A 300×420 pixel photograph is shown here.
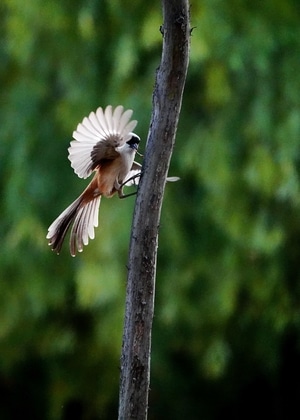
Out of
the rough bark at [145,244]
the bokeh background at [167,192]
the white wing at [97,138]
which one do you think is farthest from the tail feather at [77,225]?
the bokeh background at [167,192]

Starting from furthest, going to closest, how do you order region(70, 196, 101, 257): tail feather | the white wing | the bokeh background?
1. the bokeh background
2. region(70, 196, 101, 257): tail feather
3. the white wing

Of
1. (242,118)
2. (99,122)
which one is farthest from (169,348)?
(99,122)

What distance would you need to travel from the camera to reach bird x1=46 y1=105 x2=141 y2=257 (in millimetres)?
3551

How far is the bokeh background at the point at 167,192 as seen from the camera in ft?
21.3

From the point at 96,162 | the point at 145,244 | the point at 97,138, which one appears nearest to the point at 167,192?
the point at 96,162

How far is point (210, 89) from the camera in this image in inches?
257

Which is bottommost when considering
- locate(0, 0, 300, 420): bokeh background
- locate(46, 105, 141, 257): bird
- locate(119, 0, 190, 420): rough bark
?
locate(119, 0, 190, 420): rough bark

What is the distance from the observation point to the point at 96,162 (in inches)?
150

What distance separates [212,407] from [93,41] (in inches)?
117

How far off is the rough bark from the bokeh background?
3126mm

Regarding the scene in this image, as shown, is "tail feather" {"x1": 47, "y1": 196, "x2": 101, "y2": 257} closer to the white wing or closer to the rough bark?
the white wing

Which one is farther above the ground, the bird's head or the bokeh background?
the bokeh background

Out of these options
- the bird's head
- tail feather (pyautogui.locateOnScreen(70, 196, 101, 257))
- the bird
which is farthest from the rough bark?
tail feather (pyautogui.locateOnScreen(70, 196, 101, 257))

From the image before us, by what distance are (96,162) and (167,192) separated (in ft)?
9.64
